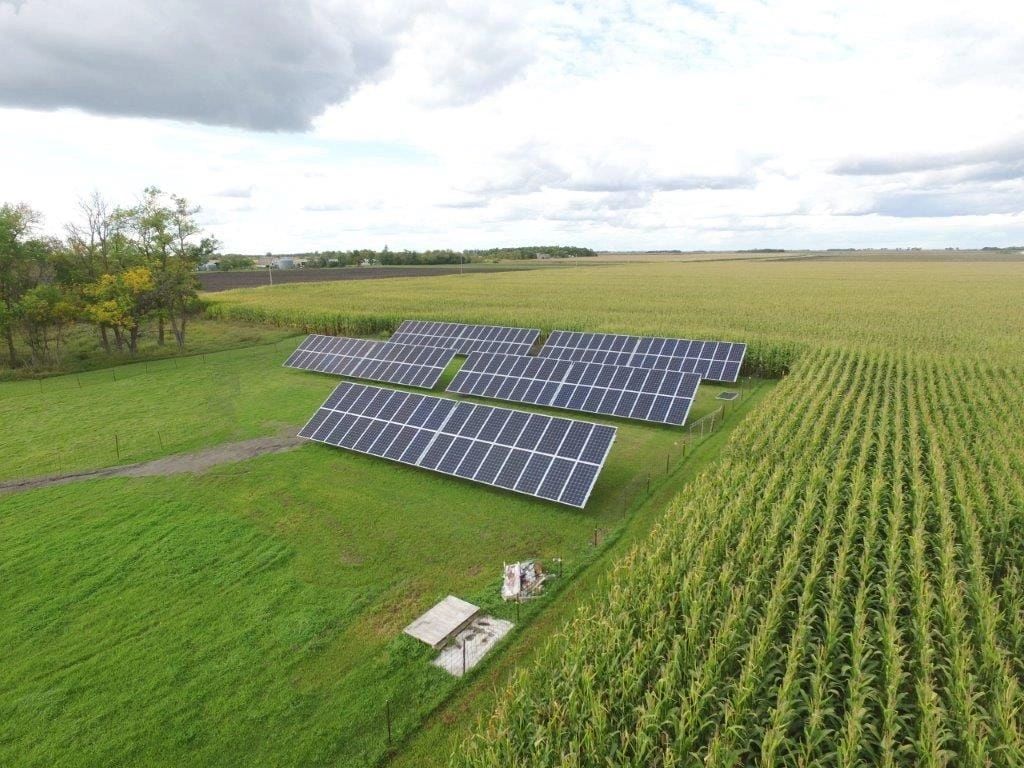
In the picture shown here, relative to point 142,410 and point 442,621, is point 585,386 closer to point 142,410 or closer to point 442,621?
point 442,621

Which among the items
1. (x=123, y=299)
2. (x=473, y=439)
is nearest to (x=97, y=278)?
(x=123, y=299)

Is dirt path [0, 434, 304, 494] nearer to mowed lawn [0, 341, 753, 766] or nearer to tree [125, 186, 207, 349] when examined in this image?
mowed lawn [0, 341, 753, 766]

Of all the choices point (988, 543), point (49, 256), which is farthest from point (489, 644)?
point (49, 256)

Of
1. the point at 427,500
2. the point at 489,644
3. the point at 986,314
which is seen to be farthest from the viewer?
the point at 986,314

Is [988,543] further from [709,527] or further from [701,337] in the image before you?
[701,337]

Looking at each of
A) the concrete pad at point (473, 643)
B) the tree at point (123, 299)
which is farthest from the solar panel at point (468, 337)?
the concrete pad at point (473, 643)

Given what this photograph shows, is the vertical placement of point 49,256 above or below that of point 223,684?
above
